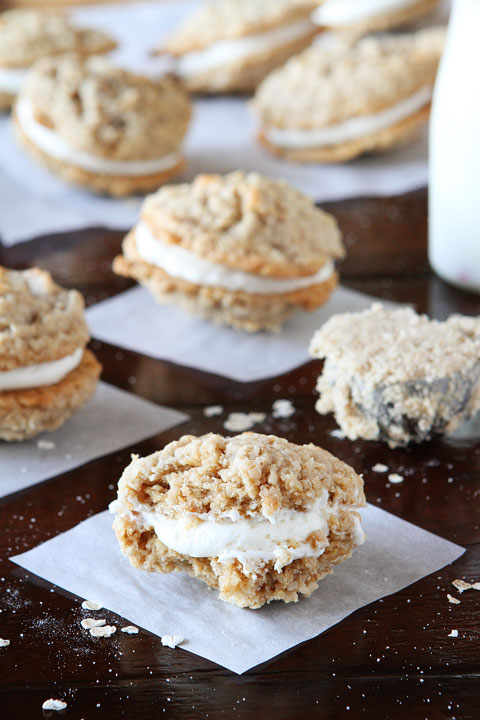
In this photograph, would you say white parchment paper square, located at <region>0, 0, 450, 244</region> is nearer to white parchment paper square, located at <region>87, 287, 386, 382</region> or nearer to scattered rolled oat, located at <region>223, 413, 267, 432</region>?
white parchment paper square, located at <region>87, 287, 386, 382</region>

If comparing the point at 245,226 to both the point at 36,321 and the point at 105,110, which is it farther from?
the point at 105,110

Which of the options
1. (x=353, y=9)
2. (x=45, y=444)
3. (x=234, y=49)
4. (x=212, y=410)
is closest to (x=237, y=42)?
(x=234, y=49)

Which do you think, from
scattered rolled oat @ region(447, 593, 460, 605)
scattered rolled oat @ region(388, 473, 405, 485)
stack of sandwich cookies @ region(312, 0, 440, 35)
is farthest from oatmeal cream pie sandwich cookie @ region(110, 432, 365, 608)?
stack of sandwich cookies @ region(312, 0, 440, 35)

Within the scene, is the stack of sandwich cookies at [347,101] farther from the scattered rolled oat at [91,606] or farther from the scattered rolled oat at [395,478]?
the scattered rolled oat at [91,606]

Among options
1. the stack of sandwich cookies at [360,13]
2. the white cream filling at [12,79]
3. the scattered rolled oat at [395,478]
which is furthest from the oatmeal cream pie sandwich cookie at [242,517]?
the stack of sandwich cookies at [360,13]

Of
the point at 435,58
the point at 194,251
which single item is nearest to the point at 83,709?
the point at 194,251
